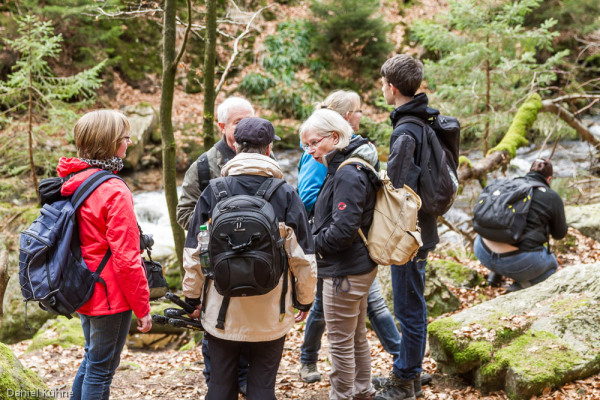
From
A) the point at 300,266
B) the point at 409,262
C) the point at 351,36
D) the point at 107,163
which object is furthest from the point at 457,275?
the point at 351,36

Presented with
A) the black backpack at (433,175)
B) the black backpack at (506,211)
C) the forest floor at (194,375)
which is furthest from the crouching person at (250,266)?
the black backpack at (506,211)

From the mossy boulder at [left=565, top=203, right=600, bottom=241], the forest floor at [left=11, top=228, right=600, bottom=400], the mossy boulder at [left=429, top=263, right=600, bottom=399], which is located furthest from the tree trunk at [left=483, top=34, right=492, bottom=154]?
the mossy boulder at [left=429, top=263, right=600, bottom=399]

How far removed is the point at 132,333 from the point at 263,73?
12285 millimetres

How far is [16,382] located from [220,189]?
1.59 metres

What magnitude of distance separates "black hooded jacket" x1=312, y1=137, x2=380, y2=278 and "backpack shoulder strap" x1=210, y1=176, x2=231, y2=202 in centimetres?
73

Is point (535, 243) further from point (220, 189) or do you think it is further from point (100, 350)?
point (100, 350)

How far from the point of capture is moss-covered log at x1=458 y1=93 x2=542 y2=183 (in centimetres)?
699

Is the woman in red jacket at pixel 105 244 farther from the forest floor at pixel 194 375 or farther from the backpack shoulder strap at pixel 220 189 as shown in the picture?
the forest floor at pixel 194 375

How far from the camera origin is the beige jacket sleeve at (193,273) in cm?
271

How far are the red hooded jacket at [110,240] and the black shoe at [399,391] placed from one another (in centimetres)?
196

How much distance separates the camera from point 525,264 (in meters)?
5.55

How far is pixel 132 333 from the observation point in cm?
719

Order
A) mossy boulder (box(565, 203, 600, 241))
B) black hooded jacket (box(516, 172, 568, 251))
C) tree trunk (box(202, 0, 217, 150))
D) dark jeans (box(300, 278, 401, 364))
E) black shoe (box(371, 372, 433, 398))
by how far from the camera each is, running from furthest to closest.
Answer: mossy boulder (box(565, 203, 600, 241))
black hooded jacket (box(516, 172, 568, 251))
tree trunk (box(202, 0, 217, 150))
dark jeans (box(300, 278, 401, 364))
black shoe (box(371, 372, 433, 398))

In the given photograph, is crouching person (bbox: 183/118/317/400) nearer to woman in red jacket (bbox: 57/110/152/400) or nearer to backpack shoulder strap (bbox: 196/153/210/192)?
woman in red jacket (bbox: 57/110/152/400)
